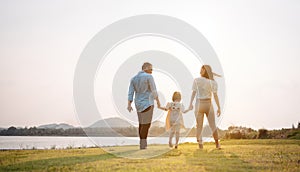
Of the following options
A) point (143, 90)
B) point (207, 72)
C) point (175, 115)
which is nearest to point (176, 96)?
point (175, 115)

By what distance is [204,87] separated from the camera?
39.4ft

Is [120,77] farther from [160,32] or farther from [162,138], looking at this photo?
[162,138]

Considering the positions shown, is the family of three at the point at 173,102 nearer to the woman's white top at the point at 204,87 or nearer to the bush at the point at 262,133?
the woman's white top at the point at 204,87

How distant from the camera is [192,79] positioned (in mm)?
12578

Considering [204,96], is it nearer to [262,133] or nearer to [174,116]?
[174,116]

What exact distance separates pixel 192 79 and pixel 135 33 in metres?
2.29

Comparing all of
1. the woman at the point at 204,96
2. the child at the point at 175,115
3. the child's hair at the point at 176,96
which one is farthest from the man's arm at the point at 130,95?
the child's hair at the point at 176,96

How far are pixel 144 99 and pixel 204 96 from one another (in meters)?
1.92

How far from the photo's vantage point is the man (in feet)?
37.0

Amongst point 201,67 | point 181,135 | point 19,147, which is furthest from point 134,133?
point 19,147

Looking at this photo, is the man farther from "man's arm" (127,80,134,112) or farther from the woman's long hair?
the woman's long hair

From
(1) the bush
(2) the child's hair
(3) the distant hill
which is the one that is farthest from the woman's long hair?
(1) the bush

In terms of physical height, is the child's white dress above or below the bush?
above

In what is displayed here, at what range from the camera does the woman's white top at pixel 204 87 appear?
473 inches
